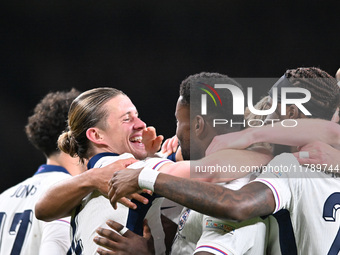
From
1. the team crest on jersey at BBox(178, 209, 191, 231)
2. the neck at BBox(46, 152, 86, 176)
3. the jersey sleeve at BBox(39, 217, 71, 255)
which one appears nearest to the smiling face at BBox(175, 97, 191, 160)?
the team crest on jersey at BBox(178, 209, 191, 231)

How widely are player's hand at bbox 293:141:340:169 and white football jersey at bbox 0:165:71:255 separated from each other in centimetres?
153

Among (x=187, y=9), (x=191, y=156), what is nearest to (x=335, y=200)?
(x=191, y=156)

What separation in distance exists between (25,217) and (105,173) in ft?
4.40

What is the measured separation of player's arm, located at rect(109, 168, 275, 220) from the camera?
5.87 ft

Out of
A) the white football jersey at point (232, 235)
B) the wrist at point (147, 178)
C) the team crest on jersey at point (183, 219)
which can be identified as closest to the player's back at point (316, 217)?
the white football jersey at point (232, 235)

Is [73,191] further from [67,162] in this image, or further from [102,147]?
[67,162]

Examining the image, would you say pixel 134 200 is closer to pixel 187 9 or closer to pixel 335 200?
pixel 335 200

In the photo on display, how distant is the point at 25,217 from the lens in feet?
10.7

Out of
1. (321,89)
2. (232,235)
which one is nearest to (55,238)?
(232,235)

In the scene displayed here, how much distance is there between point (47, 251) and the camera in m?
2.85

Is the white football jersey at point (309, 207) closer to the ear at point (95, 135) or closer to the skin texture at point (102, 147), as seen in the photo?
the skin texture at point (102, 147)

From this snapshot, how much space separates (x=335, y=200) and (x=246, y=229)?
1.23 ft

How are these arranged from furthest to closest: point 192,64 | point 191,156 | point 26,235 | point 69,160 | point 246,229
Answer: point 192,64
point 69,160
point 26,235
point 191,156
point 246,229

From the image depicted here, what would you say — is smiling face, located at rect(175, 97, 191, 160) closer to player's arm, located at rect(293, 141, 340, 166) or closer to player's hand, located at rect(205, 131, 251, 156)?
player's hand, located at rect(205, 131, 251, 156)
